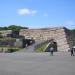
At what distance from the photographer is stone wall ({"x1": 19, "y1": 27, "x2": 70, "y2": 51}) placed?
6799cm

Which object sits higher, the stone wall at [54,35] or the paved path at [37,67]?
the stone wall at [54,35]

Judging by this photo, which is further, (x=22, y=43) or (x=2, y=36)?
(x=2, y=36)

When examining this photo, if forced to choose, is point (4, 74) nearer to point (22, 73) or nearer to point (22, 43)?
point (22, 73)

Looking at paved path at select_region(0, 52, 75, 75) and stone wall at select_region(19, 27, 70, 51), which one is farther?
stone wall at select_region(19, 27, 70, 51)

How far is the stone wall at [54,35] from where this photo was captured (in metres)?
68.0

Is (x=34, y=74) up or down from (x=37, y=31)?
down

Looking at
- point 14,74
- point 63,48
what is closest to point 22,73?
point 14,74

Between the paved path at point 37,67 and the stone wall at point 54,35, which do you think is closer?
the paved path at point 37,67

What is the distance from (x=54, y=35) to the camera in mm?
71688

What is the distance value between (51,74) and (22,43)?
140 feet

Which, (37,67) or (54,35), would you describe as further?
(54,35)

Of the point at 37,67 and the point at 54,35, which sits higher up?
the point at 54,35

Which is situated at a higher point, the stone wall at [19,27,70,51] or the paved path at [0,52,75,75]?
the stone wall at [19,27,70,51]

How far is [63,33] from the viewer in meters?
70.4
